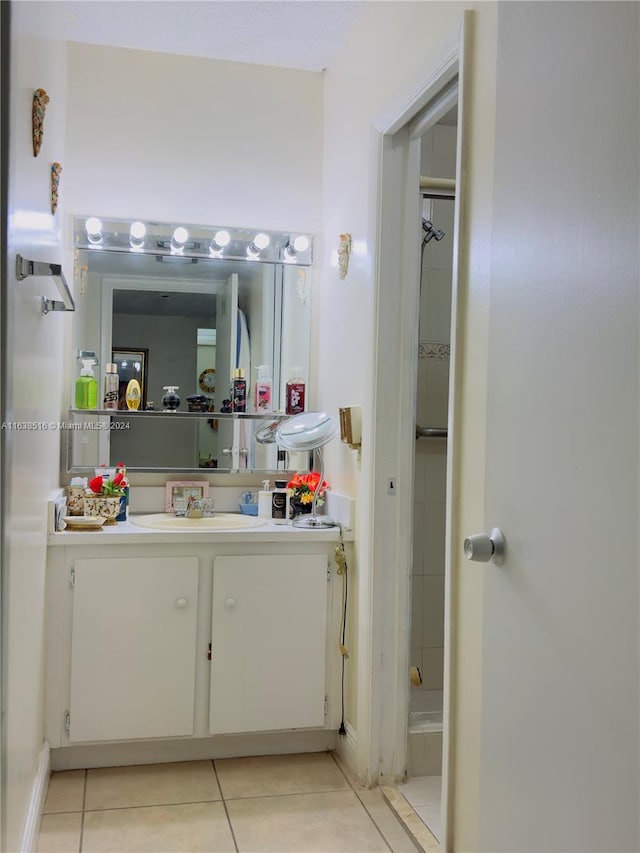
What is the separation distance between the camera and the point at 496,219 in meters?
1.42

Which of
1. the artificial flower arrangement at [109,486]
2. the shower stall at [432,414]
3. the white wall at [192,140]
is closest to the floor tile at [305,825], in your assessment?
the shower stall at [432,414]

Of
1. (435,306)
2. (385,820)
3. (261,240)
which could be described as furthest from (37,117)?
(385,820)

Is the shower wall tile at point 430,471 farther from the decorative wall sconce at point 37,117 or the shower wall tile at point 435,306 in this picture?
the decorative wall sconce at point 37,117

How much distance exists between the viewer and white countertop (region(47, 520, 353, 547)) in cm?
265

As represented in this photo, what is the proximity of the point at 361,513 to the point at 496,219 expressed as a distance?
146 cm

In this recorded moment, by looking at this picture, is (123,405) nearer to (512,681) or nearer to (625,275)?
(512,681)

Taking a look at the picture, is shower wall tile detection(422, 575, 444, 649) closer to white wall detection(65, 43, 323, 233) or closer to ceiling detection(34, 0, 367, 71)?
white wall detection(65, 43, 323, 233)

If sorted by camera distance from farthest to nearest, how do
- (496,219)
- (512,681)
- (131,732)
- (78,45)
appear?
(78,45), (131,732), (496,219), (512,681)

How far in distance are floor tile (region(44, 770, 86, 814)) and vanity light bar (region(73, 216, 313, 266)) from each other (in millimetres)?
1933

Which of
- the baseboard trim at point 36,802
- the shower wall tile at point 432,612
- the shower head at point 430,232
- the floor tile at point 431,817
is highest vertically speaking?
the shower head at point 430,232

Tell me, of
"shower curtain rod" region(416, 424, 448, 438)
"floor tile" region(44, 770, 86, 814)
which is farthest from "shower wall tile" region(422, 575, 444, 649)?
"floor tile" region(44, 770, 86, 814)

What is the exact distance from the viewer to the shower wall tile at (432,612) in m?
3.37

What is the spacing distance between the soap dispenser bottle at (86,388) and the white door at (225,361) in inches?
19.3

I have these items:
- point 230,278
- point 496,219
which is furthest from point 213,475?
point 496,219
